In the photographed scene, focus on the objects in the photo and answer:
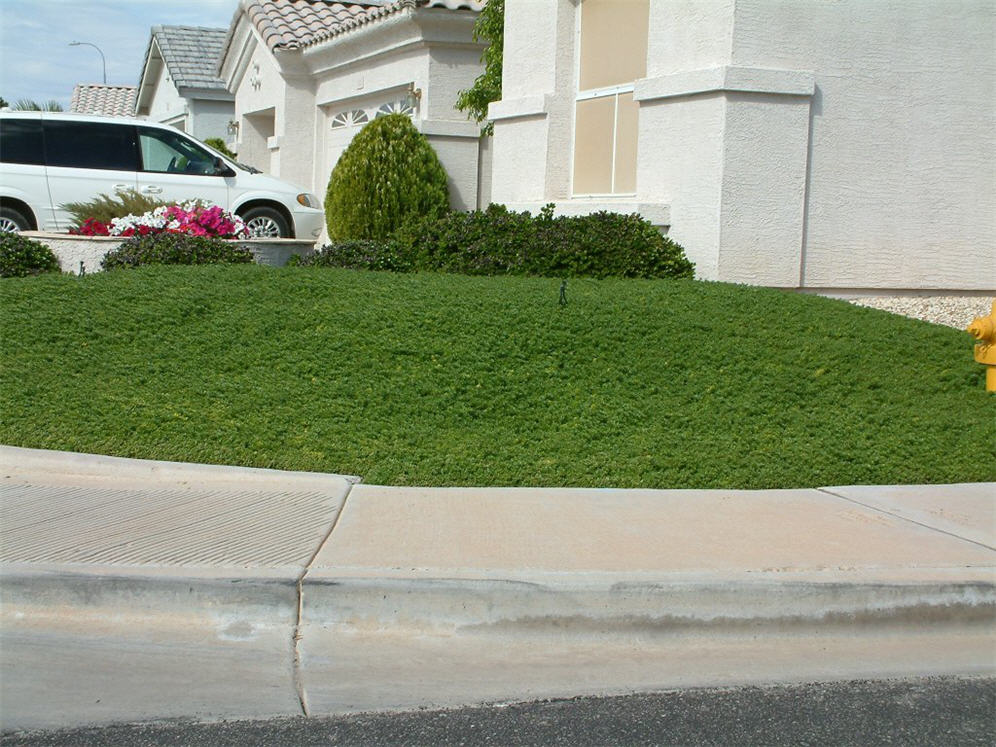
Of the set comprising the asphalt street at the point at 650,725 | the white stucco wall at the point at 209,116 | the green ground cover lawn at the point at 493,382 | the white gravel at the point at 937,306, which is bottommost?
the asphalt street at the point at 650,725

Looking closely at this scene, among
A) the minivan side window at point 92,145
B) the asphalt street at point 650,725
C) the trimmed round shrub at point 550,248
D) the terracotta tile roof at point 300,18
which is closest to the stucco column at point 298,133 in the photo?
the terracotta tile roof at point 300,18

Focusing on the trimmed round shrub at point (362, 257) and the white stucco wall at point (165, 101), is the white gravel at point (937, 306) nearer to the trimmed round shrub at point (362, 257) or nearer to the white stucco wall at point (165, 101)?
the trimmed round shrub at point (362, 257)

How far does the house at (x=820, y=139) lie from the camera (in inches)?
393

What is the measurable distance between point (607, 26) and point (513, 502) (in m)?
7.37

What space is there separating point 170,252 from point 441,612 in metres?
7.22

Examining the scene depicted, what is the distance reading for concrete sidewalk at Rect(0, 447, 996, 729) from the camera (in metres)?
4.14

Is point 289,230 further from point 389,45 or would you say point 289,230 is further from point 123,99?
point 123,99

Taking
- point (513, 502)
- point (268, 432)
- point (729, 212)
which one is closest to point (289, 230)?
point (729, 212)

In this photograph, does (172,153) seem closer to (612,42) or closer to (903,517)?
(612,42)

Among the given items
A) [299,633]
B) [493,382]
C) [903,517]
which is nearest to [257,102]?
[493,382]

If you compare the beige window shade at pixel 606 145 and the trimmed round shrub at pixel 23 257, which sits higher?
the beige window shade at pixel 606 145

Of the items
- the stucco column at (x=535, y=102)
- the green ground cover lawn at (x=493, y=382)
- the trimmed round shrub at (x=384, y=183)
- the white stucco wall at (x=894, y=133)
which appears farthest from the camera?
the trimmed round shrub at (x=384, y=183)

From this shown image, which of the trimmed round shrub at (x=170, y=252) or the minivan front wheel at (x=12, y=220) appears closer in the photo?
the trimmed round shrub at (x=170, y=252)

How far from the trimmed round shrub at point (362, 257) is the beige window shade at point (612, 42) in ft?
9.85
